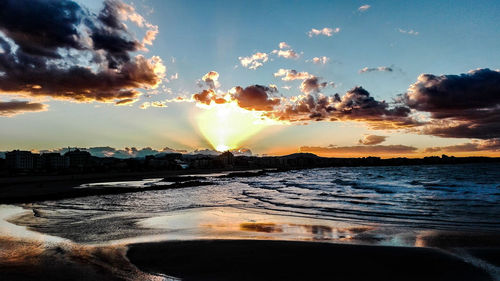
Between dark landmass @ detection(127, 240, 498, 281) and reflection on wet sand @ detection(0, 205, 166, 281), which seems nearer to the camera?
reflection on wet sand @ detection(0, 205, 166, 281)

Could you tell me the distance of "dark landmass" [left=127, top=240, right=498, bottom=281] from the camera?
7398 mm

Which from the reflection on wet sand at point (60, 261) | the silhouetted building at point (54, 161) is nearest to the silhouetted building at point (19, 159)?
the silhouetted building at point (54, 161)

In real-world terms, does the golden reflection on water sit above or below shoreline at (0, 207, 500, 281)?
below

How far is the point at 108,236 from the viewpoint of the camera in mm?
11617

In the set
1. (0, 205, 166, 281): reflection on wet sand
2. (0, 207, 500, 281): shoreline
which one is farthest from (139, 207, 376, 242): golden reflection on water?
(0, 205, 166, 281): reflection on wet sand

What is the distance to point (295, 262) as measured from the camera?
27.6ft

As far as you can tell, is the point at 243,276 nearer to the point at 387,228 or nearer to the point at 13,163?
the point at 387,228

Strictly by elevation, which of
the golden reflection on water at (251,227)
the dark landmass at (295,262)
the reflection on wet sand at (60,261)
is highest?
the reflection on wet sand at (60,261)

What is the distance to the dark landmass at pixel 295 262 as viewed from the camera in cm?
740

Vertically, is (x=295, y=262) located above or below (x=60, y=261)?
below

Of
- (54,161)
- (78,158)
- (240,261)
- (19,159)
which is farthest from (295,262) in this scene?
(78,158)

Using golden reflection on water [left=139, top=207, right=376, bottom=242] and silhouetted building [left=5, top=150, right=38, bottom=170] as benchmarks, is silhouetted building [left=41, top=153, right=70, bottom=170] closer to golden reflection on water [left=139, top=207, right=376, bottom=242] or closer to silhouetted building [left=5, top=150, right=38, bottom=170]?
silhouetted building [left=5, top=150, right=38, bottom=170]

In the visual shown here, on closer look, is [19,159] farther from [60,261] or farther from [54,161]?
[60,261]

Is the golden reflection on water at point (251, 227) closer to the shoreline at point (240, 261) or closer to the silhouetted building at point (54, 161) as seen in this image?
the shoreline at point (240, 261)
